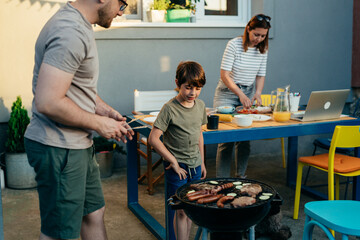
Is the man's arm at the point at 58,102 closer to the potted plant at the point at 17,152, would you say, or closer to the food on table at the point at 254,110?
the food on table at the point at 254,110

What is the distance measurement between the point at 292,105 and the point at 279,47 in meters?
2.36

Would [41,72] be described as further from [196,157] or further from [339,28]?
[339,28]

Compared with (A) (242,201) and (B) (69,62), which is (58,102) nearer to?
(B) (69,62)

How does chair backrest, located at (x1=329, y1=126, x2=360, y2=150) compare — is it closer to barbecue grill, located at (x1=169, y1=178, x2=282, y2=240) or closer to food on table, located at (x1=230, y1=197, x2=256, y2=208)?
barbecue grill, located at (x1=169, y1=178, x2=282, y2=240)

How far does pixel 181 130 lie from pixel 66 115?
1.05m

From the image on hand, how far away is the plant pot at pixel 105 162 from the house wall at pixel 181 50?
0.62 metres

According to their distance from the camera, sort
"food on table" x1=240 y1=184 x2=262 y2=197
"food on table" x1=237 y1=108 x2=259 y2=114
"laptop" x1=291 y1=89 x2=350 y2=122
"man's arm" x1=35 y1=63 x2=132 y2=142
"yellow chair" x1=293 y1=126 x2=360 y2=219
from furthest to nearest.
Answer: "food on table" x1=237 y1=108 x2=259 y2=114
"laptop" x1=291 y1=89 x2=350 y2=122
"yellow chair" x1=293 y1=126 x2=360 y2=219
"food on table" x1=240 y1=184 x2=262 y2=197
"man's arm" x1=35 y1=63 x2=132 y2=142

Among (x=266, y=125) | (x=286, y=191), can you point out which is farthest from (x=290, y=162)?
(x=266, y=125)

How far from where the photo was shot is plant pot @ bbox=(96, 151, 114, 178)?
504 cm

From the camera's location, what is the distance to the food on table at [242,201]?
2031mm

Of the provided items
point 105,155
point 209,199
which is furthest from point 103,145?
point 209,199

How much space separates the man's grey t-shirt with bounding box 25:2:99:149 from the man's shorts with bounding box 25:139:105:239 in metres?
0.05

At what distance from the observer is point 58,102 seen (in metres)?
1.86

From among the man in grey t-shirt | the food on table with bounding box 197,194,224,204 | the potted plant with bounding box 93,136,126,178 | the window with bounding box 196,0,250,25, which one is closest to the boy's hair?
the man in grey t-shirt
